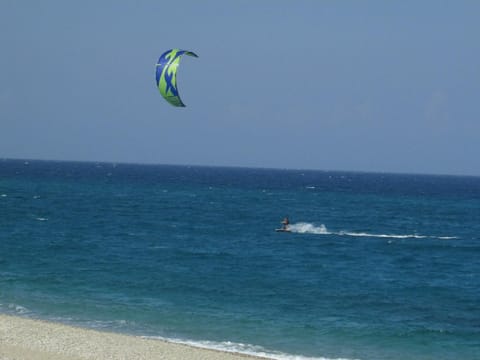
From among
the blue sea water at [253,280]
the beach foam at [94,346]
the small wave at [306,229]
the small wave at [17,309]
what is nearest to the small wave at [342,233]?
the small wave at [306,229]

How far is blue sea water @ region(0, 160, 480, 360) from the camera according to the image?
96.6 feet

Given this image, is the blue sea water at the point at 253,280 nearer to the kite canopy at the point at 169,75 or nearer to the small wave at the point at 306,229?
the small wave at the point at 306,229

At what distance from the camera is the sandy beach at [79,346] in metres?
22.9

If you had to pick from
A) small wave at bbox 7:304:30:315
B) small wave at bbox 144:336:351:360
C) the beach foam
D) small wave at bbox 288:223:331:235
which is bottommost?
small wave at bbox 7:304:30:315

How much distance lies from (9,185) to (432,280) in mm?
105201

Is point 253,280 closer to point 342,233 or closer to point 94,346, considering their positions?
point 94,346

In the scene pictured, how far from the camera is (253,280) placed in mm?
42656

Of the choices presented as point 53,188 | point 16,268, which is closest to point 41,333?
point 16,268

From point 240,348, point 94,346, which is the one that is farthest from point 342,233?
point 94,346

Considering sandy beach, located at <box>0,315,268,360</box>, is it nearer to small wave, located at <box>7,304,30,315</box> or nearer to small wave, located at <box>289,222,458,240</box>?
small wave, located at <box>7,304,30,315</box>

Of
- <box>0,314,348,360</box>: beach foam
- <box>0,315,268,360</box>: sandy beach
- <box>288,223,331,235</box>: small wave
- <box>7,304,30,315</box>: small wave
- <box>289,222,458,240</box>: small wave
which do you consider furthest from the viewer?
<box>288,223,331,235</box>: small wave

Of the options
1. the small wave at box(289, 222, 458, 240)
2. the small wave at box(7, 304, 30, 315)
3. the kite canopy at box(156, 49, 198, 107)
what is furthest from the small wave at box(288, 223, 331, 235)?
the kite canopy at box(156, 49, 198, 107)

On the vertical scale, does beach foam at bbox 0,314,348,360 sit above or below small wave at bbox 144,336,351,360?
above

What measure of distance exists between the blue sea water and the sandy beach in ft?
7.86
